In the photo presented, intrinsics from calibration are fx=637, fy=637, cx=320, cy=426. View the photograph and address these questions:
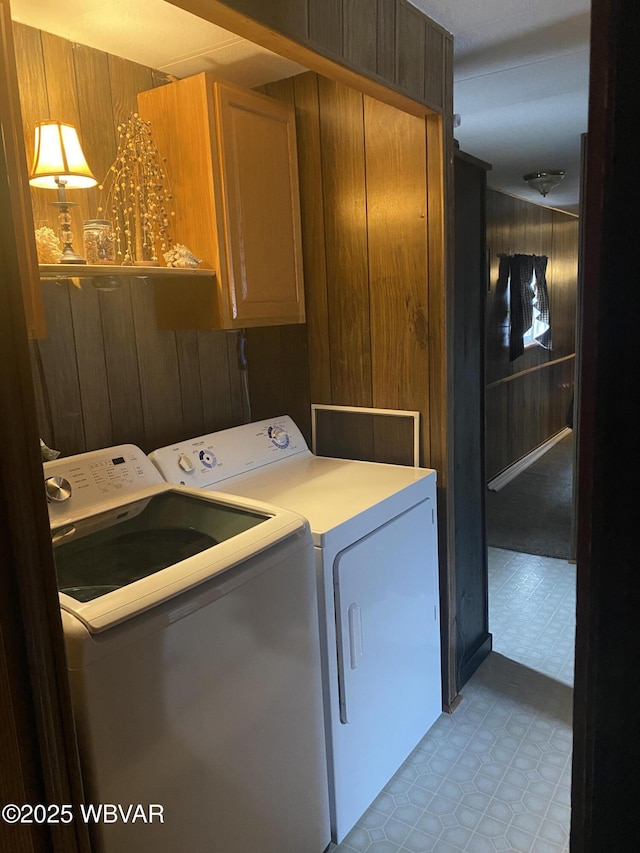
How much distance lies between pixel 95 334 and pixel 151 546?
79 centimetres

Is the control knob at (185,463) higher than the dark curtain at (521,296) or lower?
lower

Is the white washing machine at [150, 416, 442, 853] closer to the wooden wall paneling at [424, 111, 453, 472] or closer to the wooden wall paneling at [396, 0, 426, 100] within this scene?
the wooden wall paneling at [424, 111, 453, 472]

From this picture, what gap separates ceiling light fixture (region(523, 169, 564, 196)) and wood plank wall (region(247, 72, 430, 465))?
291 cm

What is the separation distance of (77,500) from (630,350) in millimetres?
1597

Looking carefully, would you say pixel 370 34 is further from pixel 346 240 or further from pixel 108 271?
pixel 108 271

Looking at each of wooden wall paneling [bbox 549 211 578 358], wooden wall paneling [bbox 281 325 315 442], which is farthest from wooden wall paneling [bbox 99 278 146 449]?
wooden wall paneling [bbox 549 211 578 358]

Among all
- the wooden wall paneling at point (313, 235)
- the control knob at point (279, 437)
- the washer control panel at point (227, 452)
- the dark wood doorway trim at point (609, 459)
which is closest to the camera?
the dark wood doorway trim at point (609, 459)

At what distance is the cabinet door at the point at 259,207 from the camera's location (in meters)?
1.98

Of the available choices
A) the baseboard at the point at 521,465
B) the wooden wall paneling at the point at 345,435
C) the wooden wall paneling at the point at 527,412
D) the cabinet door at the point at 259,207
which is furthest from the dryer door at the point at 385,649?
the wooden wall paneling at the point at 527,412

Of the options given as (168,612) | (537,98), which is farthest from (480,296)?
(168,612)

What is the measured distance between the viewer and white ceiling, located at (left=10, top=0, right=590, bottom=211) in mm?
1729

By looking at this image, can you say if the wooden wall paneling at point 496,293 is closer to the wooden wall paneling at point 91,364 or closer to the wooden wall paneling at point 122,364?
the wooden wall paneling at point 122,364

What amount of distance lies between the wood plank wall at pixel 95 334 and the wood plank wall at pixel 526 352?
272cm

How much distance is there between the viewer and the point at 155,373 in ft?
7.31
